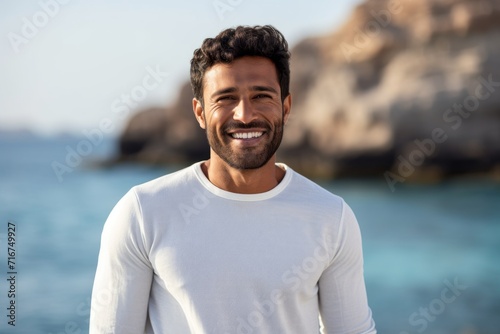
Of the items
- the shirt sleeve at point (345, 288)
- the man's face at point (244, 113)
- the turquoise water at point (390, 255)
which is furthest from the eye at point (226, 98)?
the turquoise water at point (390, 255)

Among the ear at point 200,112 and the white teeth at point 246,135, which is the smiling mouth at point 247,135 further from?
Answer: the ear at point 200,112

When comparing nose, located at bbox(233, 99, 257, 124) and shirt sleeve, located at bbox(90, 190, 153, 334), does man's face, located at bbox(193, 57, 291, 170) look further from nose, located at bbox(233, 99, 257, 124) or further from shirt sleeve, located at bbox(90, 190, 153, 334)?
shirt sleeve, located at bbox(90, 190, 153, 334)

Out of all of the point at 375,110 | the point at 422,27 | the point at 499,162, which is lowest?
the point at 499,162

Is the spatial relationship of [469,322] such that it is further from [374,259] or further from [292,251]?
[292,251]

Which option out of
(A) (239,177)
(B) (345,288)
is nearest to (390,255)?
(B) (345,288)

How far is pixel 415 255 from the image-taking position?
541 inches

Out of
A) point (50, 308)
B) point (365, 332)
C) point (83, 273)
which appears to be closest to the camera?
point (365, 332)

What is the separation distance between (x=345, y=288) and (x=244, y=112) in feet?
1.72

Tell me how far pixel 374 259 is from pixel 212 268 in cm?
1228

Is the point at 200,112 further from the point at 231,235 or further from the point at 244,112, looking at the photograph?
the point at 231,235

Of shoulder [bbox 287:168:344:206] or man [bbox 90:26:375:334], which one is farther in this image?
shoulder [bbox 287:168:344:206]

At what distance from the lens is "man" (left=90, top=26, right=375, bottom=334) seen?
5.77 feet

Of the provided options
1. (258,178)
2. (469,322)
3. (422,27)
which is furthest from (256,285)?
(422,27)

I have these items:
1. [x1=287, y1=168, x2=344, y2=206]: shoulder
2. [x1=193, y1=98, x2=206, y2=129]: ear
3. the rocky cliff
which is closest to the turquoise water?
the rocky cliff
